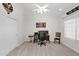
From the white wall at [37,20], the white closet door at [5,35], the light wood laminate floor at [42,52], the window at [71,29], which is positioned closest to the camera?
the white closet door at [5,35]

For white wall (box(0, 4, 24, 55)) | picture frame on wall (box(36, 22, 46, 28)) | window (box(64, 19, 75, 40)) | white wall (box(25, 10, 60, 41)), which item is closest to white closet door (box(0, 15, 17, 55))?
white wall (box(0, 4, 24, 55))

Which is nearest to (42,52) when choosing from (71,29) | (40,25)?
(71,29)

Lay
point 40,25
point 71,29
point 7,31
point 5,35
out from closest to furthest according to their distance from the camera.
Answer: point 5,35
point 7,31
point 71,29
point 40,25

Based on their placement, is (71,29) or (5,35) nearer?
(5,35)

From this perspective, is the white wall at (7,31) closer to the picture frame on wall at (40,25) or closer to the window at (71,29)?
the window at (71,29)

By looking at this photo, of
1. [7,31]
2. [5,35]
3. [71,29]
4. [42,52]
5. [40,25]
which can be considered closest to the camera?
[5,35]

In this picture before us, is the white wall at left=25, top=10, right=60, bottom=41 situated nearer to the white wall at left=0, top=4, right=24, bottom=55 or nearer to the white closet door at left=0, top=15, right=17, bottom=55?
the white wall at left=0, top=4, right=24, bottom=55

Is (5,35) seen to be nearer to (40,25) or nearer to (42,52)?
(42,52)

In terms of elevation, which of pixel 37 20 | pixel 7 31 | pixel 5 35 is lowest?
pixel 5 35

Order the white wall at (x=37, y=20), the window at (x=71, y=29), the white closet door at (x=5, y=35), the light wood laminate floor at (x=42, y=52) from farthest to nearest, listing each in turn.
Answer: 1. the white wall at (x=37, y=20)
2. the window at (x=71, y=29)
3. the light wood laminate floor at (x=42, y=52)
4. the white closet door at (x=5, y=35)

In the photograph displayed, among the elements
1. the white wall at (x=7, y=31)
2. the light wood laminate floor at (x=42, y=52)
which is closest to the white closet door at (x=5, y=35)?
the white wall at (x=7, y=31)

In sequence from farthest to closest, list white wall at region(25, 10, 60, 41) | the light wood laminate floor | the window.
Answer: white wall at region(25, 10, 60, 41), the window, the light wood laminate floor

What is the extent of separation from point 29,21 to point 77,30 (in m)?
6.03

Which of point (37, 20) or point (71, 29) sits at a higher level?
point (37, 20)
